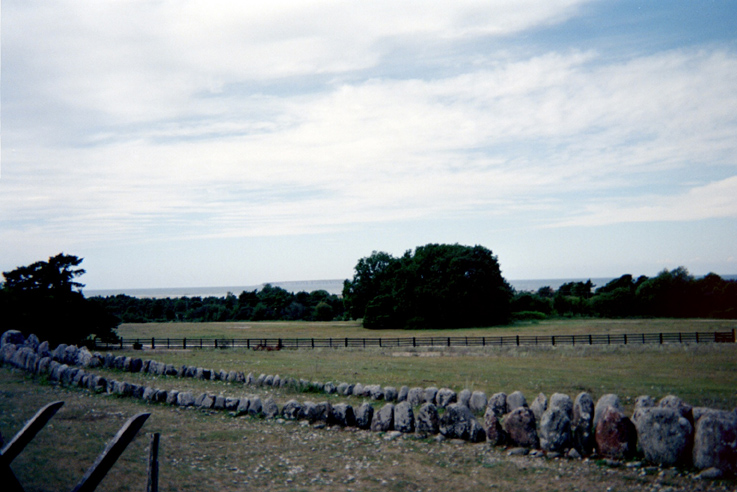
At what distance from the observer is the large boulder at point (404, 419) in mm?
12125

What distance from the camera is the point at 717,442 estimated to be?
8812 mm

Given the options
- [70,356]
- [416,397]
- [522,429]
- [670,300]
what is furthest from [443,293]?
[522,429]

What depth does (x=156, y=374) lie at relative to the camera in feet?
72.1

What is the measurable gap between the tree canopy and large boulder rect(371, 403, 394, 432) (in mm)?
53870

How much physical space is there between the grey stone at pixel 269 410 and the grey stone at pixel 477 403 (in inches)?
198

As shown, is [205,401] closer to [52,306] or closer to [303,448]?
[303,448]

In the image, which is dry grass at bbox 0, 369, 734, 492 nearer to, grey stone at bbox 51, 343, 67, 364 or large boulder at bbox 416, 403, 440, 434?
large boulder at bbox 416, 403, 440, 434

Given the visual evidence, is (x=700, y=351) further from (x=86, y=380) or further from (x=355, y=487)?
(x=86, y=380)

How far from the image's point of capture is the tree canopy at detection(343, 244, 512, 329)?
6650 cm

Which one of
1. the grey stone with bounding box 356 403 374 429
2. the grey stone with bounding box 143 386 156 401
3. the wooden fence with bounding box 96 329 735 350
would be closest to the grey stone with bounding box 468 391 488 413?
the grey stone with bounding box 356 403 374 429

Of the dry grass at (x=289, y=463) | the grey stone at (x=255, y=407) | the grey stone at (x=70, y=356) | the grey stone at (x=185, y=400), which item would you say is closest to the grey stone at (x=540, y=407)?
the dry grass at (x=289, y=463)

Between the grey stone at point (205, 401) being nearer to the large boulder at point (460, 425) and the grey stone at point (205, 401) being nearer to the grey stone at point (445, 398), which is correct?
the grey stone at point (445, 398)

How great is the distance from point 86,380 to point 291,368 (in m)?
8.81

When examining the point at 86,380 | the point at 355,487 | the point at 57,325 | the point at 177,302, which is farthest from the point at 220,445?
the point at 177,302
